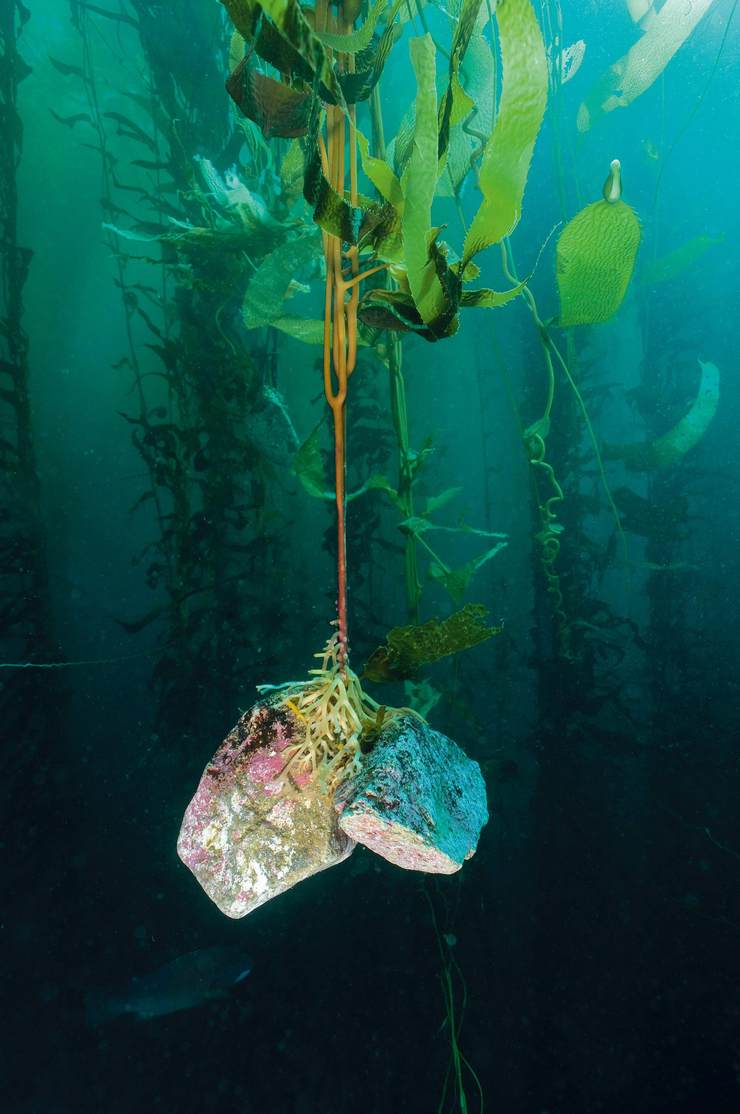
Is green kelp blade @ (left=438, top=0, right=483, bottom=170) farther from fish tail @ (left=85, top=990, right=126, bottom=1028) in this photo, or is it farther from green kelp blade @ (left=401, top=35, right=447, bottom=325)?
fish tail @ (left=85, top=990, right=126, bottom=1028)

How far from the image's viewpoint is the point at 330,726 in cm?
133

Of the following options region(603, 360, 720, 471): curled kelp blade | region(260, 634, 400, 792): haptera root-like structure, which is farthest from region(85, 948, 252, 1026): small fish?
region(603, 360, 720, 471): curled kelp blade

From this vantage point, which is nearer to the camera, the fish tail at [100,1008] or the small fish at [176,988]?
the small fish at [176,988]

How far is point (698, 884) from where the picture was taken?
3.59 m

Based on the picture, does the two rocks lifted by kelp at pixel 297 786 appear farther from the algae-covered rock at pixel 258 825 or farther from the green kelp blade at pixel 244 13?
the green kelp blade at pixel 244 13

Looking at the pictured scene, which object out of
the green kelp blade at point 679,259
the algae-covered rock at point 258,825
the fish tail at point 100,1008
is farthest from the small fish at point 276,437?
the fish tail at point 100,1008

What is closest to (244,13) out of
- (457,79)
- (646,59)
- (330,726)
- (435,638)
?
(457,79)

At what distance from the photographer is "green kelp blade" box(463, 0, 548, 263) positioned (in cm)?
77

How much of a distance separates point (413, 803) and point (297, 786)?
0.38 meters

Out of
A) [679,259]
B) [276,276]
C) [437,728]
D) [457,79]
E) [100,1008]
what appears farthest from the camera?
[100,1008]

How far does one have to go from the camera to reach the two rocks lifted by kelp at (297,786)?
1.24 metres

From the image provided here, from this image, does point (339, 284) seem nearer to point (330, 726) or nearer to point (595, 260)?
point (595, 260)

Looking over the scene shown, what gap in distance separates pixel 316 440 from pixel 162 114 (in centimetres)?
238

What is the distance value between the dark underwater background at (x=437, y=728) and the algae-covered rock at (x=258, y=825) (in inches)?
60.8
